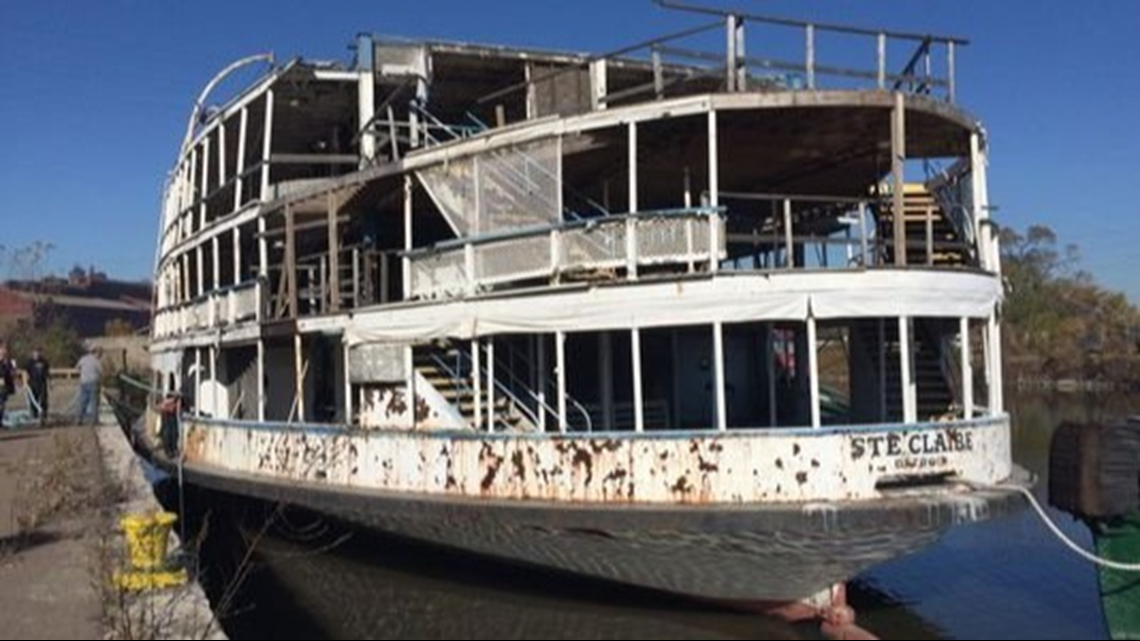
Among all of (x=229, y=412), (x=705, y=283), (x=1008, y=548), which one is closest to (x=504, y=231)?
(x=705, y=283)

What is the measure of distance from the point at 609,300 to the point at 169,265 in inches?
608

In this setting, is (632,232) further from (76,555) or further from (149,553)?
(76,555)

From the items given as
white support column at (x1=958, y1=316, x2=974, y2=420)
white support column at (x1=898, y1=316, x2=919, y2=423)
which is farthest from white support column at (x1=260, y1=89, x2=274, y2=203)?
white support column at (x1=958, y1=316, x2=974, y2=420)

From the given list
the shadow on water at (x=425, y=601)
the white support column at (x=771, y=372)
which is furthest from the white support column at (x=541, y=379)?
the white support column at (x=771, y=372)

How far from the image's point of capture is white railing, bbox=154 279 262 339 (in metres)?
16.2

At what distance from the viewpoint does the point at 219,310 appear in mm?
17719

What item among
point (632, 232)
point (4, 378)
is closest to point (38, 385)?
point (4, 378)

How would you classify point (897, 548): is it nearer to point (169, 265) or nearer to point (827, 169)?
point (827, 169)

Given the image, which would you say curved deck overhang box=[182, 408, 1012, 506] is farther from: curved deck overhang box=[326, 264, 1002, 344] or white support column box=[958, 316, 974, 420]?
curved deck overhang box=[326, 264, 1002, 344]

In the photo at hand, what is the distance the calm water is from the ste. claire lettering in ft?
7.11

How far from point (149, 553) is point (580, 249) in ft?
17.6

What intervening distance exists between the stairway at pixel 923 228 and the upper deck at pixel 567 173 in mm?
33

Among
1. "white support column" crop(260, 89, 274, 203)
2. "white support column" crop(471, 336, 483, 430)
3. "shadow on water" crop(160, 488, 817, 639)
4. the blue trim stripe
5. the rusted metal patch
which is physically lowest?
"shadow on water" crop(160, 488, 817, 639)

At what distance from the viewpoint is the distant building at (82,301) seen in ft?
202
